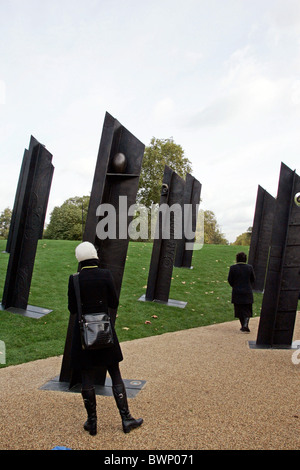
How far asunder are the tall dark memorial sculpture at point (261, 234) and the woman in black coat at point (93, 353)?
37.5 feet

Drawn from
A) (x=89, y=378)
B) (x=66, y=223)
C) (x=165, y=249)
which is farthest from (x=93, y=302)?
(x=66, y=223)

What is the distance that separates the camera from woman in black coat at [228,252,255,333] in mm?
8656

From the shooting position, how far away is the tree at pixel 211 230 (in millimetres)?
54719

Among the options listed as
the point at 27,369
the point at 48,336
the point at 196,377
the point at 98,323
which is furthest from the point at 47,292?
the point at 98,323

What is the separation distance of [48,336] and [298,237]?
17.8ft

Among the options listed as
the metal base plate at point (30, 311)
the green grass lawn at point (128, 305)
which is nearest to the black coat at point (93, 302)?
the green grass lawn at point (128, 305)

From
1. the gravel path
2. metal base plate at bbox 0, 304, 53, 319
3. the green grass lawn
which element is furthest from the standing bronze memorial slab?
metal base plate at bbox 0, 304, 53, 319

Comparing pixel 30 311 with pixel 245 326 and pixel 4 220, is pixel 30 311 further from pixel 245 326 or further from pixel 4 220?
pixel 4 220

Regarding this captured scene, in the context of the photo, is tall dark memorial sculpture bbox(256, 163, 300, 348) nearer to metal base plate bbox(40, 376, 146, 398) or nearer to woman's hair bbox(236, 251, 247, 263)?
woman's hair bbox(236, 251, 247, 263)

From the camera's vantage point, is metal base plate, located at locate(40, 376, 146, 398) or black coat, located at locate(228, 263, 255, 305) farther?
black coat, located at locate(228, 263, 255, 305)

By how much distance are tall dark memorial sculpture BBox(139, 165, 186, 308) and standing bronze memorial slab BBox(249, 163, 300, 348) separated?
417 centimetres

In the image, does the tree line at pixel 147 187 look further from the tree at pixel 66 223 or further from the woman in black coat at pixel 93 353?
→ the woman in black coat at pixel 93 353

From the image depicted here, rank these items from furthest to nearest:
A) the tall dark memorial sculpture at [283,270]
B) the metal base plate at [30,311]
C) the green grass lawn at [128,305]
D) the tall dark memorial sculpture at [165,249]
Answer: the tall dark memorial sculpture at [165,249] < the metal base plate at [30,311] < the green grass lawn at [128,305] < the tall dark memorial sculpture at [283,270]

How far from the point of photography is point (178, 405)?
14.9ft
